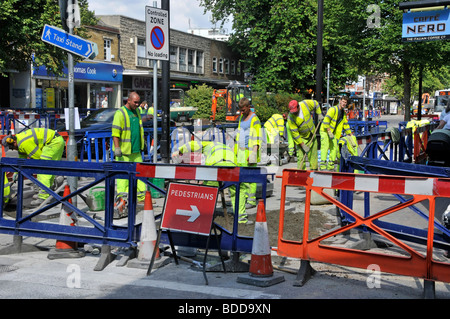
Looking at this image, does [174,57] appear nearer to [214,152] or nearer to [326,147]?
[326,147]

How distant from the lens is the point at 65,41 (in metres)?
7.66

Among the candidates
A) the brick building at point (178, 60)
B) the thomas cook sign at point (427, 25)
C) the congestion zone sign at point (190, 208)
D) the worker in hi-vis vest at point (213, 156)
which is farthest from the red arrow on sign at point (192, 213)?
the brick building at point (178, 60)

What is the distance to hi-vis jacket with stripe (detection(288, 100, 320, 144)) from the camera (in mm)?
10711

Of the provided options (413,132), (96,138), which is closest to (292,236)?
(96,138)

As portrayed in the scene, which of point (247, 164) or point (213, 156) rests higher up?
point (213, 156)

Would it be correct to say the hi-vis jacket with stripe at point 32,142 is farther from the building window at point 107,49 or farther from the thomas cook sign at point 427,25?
the building window at point 107,49

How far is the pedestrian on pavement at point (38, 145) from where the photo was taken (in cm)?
903

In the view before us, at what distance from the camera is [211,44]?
54781 mm

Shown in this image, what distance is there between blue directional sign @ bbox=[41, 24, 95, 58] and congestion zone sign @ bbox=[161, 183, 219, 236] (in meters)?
3.25

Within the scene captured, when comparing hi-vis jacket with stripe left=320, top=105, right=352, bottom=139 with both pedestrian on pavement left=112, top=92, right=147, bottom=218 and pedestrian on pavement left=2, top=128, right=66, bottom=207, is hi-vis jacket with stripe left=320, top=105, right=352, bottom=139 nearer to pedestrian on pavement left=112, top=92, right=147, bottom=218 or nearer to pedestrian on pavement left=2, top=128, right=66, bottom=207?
pedestrian on pavement left=112, top=92, right=147, bottom=218

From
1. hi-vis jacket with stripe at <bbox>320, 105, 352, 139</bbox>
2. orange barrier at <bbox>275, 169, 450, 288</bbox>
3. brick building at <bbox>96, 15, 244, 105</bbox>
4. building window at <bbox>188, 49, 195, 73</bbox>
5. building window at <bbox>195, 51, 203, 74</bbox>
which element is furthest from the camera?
building window at <bbox>195, 51, 203, 74</bbox>

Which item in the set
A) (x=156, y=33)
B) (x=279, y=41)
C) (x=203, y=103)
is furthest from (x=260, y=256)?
(x=279, y=41)

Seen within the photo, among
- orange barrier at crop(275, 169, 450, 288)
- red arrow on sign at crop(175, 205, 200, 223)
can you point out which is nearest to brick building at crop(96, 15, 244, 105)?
red arrow on sign at crop(175, 205, 200, 223)

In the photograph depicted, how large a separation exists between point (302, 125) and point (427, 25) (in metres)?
4.70
